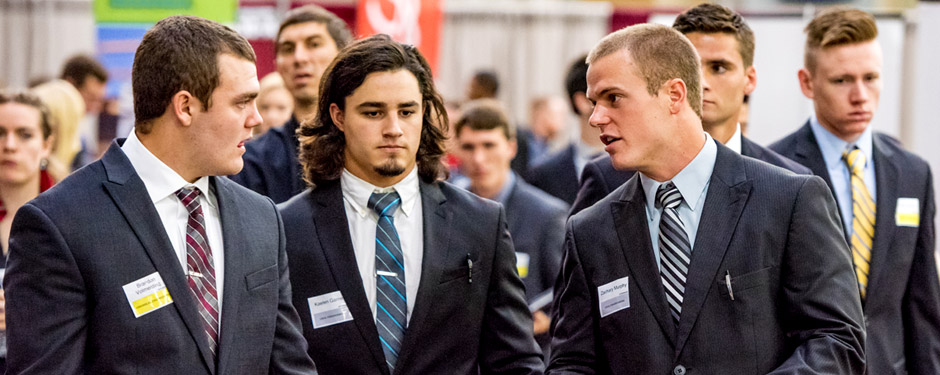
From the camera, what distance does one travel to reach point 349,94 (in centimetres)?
359

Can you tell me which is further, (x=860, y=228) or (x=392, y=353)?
(x=860, y=228)

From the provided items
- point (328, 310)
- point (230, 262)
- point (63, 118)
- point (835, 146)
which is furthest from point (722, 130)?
point (63, 118)

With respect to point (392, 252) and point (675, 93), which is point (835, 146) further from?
point (392, 252)

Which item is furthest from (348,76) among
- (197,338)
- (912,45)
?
(912,45)

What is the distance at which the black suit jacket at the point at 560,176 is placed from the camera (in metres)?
6.13

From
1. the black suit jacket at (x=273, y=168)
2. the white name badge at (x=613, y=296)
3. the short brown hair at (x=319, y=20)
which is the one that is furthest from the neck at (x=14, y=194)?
the white name badge at (x=613, y=296)

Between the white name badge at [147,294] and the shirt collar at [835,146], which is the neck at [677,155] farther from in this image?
the white name badge at [147,294]

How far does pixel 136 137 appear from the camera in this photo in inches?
115

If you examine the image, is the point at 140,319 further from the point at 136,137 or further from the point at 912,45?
the point at 912,45

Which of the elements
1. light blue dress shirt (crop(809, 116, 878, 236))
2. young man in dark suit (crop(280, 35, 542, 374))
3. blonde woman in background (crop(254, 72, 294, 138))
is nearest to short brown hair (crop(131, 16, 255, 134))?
young man in dark suit (crop(280, 35, 542, 374))

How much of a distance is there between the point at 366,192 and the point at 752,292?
133 cm

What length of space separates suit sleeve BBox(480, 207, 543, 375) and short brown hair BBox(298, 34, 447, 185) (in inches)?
16.7

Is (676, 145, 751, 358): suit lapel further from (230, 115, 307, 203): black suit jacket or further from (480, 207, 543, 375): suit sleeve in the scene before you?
(230, 115, 307, 203): black suit jacket

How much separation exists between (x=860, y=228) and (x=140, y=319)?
2.71m
